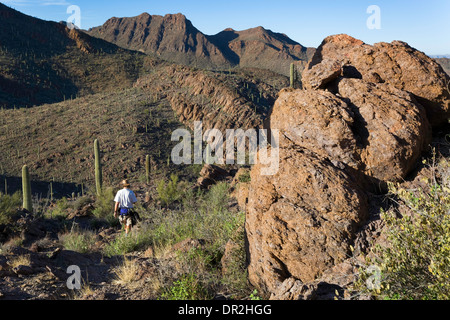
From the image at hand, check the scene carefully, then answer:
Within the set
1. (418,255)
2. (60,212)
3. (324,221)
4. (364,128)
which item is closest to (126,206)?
(324,221)

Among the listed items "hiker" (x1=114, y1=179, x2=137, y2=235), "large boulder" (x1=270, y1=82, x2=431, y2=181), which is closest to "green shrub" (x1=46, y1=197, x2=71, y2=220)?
"hiker" (x1=114, y1=179, x2=137, y2=235)

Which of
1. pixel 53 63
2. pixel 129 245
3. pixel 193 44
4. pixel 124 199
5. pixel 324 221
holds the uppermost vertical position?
pixel 193 44

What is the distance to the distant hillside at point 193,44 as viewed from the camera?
316ft

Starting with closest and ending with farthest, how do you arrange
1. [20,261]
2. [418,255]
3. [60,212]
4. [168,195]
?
[418,255], [20,261], [60,212], [168,195]

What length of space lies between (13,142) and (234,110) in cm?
1833

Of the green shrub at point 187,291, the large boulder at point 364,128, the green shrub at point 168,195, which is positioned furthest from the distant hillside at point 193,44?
the green shrub at point 187,291

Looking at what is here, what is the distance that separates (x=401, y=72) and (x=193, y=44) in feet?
350

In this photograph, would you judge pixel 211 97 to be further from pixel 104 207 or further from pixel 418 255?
pixel 418 255

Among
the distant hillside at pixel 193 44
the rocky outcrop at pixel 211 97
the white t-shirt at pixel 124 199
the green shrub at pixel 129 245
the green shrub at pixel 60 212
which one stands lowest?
the green shrub at pixel 60 212

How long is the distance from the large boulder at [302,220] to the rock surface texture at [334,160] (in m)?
0.01

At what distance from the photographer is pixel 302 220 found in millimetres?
3477

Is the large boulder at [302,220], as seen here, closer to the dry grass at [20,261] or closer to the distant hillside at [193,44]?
the dry grass at [20,261]
